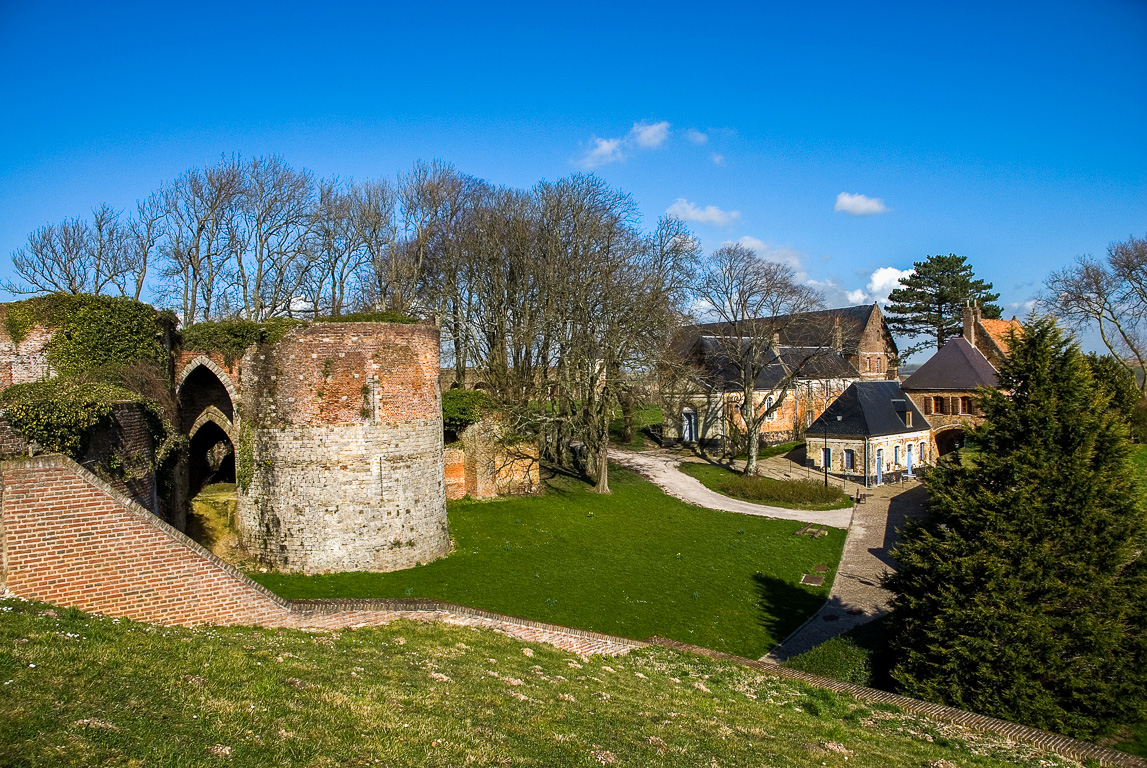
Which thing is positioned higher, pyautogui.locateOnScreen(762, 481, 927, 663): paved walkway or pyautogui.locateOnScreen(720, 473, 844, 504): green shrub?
pyautogui.locateOnScreen(720, 473, 844, 504): green shrub

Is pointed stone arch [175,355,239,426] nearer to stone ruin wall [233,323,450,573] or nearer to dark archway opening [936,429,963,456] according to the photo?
stone ruin wall [233,323,450,573]

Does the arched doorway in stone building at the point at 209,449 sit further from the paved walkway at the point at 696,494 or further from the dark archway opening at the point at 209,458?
the paved walkway at the point at 696,494

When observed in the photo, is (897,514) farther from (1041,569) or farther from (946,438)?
(1041,569)

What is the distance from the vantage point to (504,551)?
18.9m

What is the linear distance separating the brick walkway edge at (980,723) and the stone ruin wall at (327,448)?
29.6 ft

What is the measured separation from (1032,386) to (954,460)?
5.24 ft

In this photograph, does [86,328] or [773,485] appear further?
[773,485]

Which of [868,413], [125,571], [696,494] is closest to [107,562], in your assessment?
[125,571]

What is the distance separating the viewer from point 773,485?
93.9 feet

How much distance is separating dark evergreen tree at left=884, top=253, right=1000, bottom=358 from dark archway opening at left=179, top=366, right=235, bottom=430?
158ft

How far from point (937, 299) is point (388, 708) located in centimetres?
5555

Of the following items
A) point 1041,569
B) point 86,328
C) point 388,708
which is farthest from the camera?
point 86,328

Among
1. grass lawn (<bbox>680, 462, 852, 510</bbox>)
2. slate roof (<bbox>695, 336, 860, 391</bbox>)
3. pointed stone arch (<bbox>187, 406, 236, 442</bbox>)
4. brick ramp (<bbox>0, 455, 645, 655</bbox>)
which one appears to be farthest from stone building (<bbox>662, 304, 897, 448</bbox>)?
brick ramp (<bbox>0, 455, 645, 655</bbox>)

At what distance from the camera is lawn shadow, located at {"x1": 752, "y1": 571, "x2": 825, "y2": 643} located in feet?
49.2
